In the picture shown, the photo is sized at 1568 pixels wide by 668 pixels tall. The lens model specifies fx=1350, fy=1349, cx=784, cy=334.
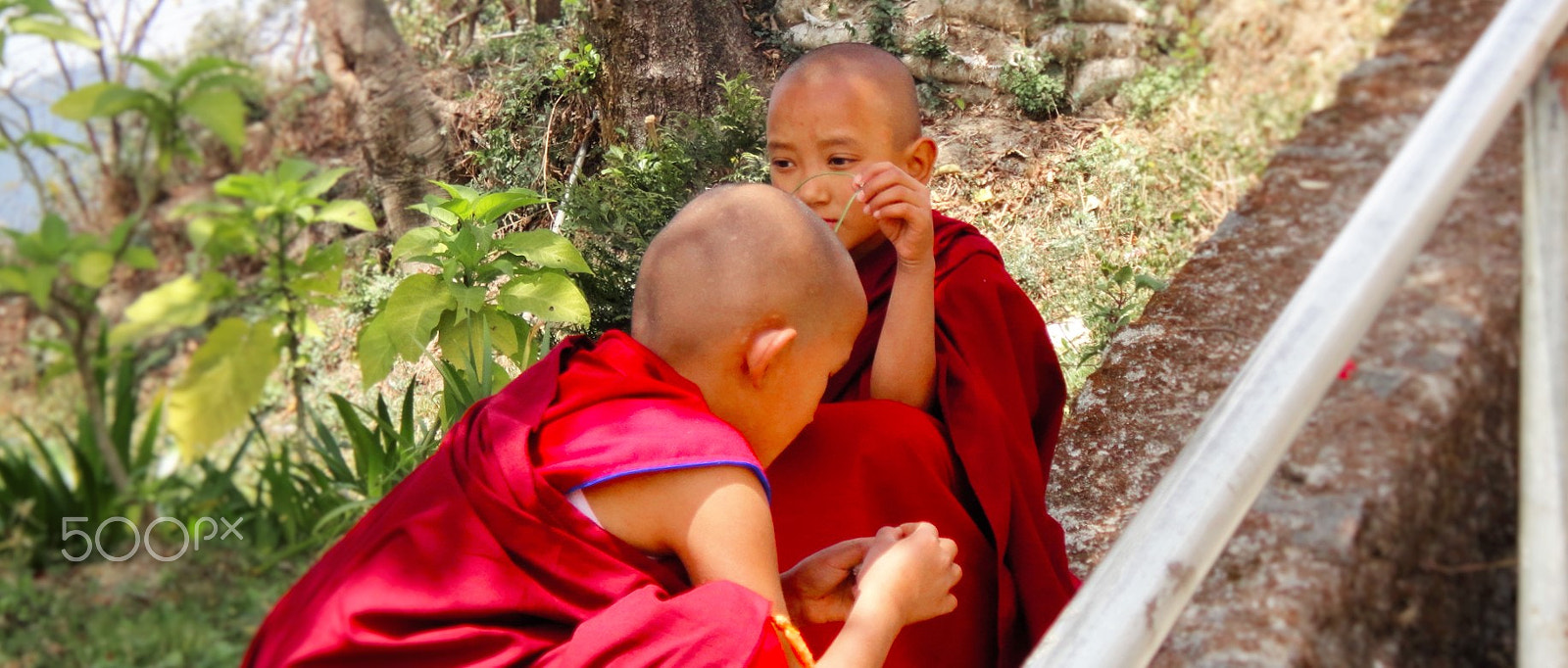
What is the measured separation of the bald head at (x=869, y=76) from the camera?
232cm

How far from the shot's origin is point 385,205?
165cm

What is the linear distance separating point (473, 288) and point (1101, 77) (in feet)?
4.80

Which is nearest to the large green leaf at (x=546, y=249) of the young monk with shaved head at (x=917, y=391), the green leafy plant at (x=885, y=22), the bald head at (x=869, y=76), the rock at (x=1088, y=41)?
the young monk with shaved head at (x=917, y=391)

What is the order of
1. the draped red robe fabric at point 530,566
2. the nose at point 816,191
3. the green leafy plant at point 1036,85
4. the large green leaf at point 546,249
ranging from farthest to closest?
the green leafy plant at point 1036,85 → the nose at point 816,191 → the large green leaf at point 546,249 → the draped red robe fabric at point 530,566

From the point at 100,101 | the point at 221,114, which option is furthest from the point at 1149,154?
the point at 100,101

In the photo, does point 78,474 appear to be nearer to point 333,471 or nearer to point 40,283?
point 40,283

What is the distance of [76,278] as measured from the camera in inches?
43.3

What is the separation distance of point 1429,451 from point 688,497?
2218 millimetres

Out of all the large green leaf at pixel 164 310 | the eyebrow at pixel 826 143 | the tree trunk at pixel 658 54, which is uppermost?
the large green leaf at pixel 164 310

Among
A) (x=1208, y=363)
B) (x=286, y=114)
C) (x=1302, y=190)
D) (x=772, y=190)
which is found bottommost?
(x=1208, y=363)

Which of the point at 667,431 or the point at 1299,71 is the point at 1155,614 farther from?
the point at 1299,71

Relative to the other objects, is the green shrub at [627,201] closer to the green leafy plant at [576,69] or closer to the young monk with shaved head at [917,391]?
the green leafy plant at [576,69]

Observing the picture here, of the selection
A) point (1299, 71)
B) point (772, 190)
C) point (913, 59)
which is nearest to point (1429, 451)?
point (1299, 71)

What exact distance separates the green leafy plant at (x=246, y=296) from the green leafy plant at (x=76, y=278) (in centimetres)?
3
